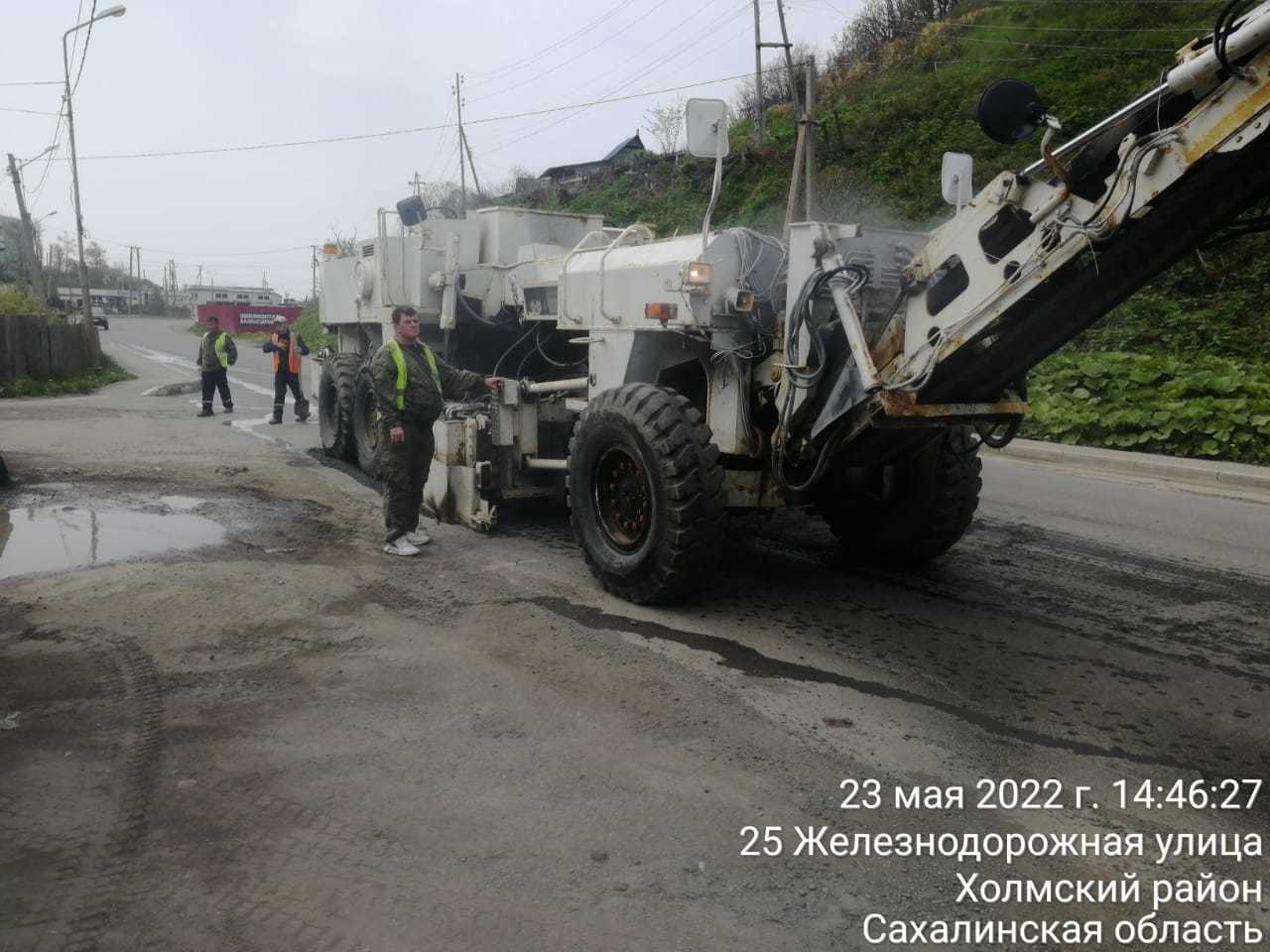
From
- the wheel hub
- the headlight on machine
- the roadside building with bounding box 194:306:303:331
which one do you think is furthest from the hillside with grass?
the roadside building with bounding box 194:306:303:331

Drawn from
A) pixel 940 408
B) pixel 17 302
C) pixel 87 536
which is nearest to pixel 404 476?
pixel 87 536

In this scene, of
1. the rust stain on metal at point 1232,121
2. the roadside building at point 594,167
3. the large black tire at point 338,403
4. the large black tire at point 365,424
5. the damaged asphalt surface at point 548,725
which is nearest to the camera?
the damaged asphalt surface at point 548,725

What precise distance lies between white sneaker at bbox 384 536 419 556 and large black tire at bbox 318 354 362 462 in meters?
3.82

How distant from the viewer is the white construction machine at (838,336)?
13.5 ft

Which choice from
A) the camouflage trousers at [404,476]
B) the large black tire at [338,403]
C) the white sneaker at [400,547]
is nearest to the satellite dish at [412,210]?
the large black tire at [338,403]

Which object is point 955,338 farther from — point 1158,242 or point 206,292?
point 206,292

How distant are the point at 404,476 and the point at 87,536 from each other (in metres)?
2.39

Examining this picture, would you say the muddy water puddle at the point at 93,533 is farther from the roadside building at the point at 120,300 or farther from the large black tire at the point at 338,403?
the roadside building at the point at 120,300

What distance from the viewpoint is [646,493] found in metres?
5.87

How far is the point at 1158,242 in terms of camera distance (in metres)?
4.24

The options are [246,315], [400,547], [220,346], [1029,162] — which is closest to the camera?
[400,547]

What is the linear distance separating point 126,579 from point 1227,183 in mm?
5969

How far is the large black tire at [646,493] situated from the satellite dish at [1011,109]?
201 centimetres

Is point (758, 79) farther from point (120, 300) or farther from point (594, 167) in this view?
point (120, 300)
